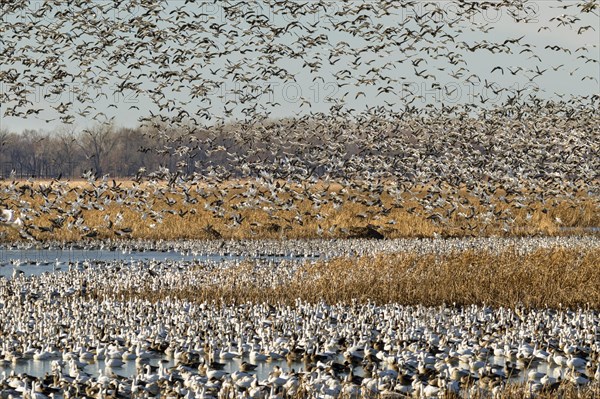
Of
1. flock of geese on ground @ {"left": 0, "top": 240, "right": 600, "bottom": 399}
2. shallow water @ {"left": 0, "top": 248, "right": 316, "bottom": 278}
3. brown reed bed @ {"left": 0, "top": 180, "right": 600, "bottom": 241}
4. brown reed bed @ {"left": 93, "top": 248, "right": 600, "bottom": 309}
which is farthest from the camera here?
brown reed bed @ {"left": 0, "top": 180, "right": 600, "bottom": 241}

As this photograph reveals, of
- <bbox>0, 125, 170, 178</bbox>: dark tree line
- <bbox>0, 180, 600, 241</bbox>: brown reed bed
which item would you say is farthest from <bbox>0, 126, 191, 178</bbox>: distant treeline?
<bbox>0, 180, 600, 241</bbox>: brown reed bed

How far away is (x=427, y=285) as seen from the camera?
19.4 meters

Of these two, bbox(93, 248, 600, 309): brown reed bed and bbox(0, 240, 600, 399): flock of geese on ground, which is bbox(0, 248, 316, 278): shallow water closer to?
bbox(93, 248, 600, 309): brown reed bed

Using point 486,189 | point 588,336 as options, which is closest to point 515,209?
point 486,189

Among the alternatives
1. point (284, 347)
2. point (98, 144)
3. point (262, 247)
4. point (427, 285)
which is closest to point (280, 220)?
point (262, 247)

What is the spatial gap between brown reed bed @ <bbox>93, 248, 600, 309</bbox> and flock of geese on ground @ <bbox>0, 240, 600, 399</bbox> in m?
0.40

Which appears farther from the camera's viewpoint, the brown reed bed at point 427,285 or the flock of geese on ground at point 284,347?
the brown reed bed at point 427,285

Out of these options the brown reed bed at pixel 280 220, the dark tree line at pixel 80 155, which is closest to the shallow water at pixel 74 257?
the brown reed bed at pixel 280 220

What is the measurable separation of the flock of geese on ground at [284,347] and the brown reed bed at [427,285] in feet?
1.31

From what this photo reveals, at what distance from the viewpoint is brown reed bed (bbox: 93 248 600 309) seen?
18469 millimetres

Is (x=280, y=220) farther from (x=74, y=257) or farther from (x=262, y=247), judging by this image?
(x=74, y=257)

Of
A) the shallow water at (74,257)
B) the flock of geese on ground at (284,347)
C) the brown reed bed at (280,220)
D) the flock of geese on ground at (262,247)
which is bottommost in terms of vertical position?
the flock of geese on ground at (284,347)

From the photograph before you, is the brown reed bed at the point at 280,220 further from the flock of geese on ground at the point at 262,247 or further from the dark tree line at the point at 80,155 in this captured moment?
the dark tree line at the point at 80,155

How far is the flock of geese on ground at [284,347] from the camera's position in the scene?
36.7ft
